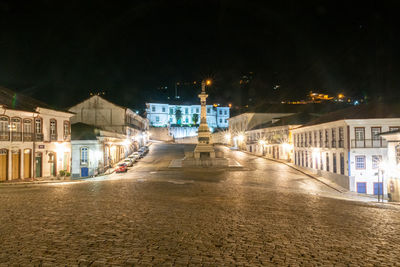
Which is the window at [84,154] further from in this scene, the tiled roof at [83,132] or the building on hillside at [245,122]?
the building on hillside at [245,122]

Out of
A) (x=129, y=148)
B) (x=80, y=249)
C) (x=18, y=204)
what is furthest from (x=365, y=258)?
(x=129, y=148)

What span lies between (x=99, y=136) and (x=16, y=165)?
9303 millimetres

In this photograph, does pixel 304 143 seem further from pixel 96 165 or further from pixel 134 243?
pixel 134 243

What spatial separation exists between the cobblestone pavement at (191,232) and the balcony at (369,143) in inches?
619

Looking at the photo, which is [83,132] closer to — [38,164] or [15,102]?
[38,164]

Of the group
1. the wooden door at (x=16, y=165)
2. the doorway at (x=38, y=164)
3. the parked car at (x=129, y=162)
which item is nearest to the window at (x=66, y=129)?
the doorway at (x=38, y=164)

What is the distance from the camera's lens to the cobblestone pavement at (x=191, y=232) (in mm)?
7484

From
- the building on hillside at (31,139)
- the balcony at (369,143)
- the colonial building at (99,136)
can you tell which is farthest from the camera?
the colonial building at (99,136)

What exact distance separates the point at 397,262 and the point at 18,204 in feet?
46.0

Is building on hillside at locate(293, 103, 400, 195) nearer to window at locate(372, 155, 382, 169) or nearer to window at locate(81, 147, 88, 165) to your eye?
window at locate(372, 155, 382, 169)

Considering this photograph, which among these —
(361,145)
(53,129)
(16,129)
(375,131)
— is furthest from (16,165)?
(375,131)

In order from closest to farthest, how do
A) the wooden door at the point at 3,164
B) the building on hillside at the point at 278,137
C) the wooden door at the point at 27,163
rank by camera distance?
the wooden door at the point at 3,164, the wooden door at the point at 27,163, the building on hillside at the point at 278,137

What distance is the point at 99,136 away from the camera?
34188 mm

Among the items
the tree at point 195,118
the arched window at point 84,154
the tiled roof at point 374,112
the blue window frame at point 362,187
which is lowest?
the blue window frame at point 362,187
